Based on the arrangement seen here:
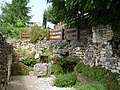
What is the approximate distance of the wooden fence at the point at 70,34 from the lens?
12.9 metres

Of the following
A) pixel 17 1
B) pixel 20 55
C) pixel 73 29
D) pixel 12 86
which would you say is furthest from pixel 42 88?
pixel 17 1

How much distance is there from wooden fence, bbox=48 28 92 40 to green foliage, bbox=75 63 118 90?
5.85 ft

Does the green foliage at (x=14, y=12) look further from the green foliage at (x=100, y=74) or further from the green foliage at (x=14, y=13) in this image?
the green foliage at (x=100, y=74)

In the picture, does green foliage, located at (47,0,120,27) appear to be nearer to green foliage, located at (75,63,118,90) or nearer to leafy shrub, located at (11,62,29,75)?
green foliage, located at (75,63,118,90)

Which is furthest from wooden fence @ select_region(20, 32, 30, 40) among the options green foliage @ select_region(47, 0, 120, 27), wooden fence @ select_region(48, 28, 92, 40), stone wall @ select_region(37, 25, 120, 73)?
green foliage @ select_region(47, 0, 120, 27)

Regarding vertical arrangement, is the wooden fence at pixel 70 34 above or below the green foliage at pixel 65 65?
above

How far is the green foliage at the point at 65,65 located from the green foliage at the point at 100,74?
0.82m

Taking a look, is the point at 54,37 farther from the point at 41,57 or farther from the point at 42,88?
the point at 42,88

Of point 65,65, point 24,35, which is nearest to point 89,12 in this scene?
point 65,65

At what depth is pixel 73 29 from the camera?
1448cm

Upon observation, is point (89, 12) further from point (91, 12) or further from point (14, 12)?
point (14, 12)

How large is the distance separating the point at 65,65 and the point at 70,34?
2.64 m

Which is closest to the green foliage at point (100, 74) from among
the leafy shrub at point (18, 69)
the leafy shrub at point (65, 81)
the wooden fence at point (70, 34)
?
the leafy shrub at point (65, 81)

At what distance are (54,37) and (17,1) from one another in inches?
501
